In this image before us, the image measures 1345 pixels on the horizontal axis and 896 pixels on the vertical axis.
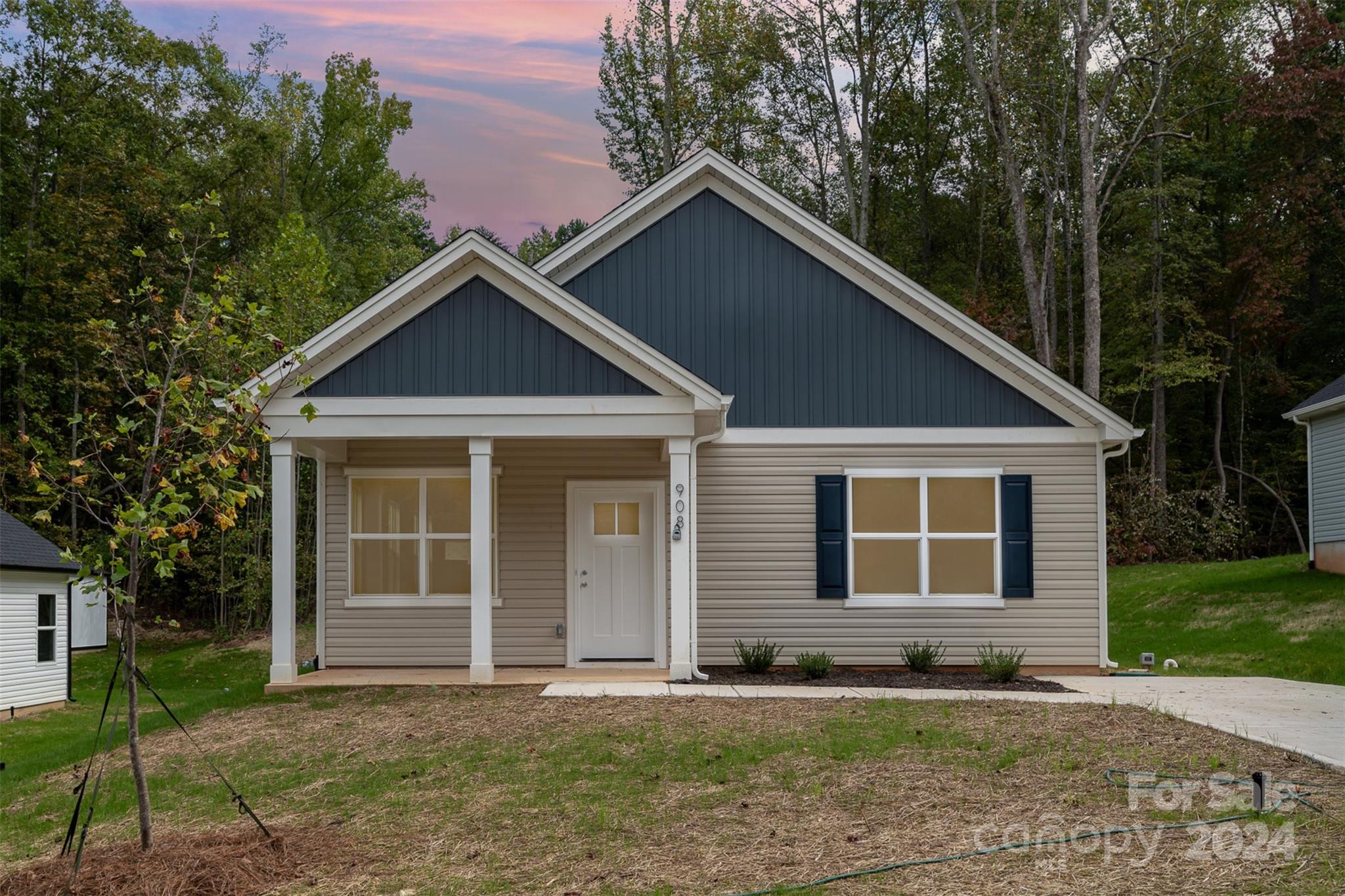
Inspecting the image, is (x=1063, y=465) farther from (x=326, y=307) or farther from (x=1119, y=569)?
(x=326, y=307)

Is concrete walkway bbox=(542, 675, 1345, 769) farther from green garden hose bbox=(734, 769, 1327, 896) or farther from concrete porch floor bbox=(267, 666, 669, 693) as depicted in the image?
green garden hose bbox=(734, 769, 1327, 896)

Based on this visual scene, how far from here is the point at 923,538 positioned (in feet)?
41.9

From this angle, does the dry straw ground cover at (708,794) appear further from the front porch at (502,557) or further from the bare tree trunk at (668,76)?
the bare tree trunk at (668,76)

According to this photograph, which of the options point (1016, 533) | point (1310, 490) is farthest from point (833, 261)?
point (1310, 490)

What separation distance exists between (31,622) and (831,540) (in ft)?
36.9

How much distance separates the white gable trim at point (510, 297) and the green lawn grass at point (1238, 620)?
7.75 meters

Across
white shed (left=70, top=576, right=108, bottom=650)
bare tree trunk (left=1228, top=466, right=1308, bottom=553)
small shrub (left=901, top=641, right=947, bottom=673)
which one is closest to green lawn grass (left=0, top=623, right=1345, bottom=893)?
small shrub (left=901, top=641, right=947, bottom=673)

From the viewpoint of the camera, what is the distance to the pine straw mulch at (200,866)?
546 cm

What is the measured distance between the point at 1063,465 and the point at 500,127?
14.1 m

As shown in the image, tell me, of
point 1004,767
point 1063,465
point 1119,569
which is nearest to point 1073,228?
point 1119,569

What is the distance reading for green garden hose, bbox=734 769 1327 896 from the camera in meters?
5.38

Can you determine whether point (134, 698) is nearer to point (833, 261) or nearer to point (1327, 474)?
point (833, 261)

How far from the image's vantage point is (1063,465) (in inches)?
504

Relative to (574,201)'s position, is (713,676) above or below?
below
